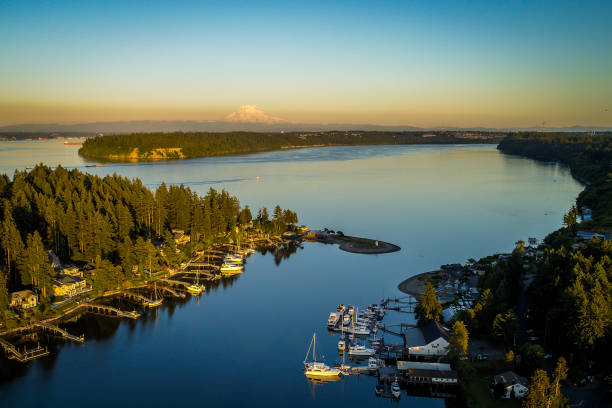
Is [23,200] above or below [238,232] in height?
above

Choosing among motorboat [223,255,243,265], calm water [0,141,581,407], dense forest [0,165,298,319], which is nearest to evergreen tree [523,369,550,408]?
calm water [0,141,581,407]

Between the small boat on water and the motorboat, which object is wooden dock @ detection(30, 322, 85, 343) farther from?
the motorboat

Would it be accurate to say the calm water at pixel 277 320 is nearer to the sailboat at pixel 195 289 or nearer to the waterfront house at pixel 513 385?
the sailboat at pixel 195 289

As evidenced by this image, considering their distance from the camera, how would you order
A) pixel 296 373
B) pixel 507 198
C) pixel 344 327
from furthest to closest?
pixel 507 198 → pixel 344 327 → pixel 296 373

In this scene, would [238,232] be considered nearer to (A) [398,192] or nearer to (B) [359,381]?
(B) [359,381]

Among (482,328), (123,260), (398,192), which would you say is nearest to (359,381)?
(482,328)

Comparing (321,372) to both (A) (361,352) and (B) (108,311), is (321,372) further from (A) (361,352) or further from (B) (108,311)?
(B) (108,311)
